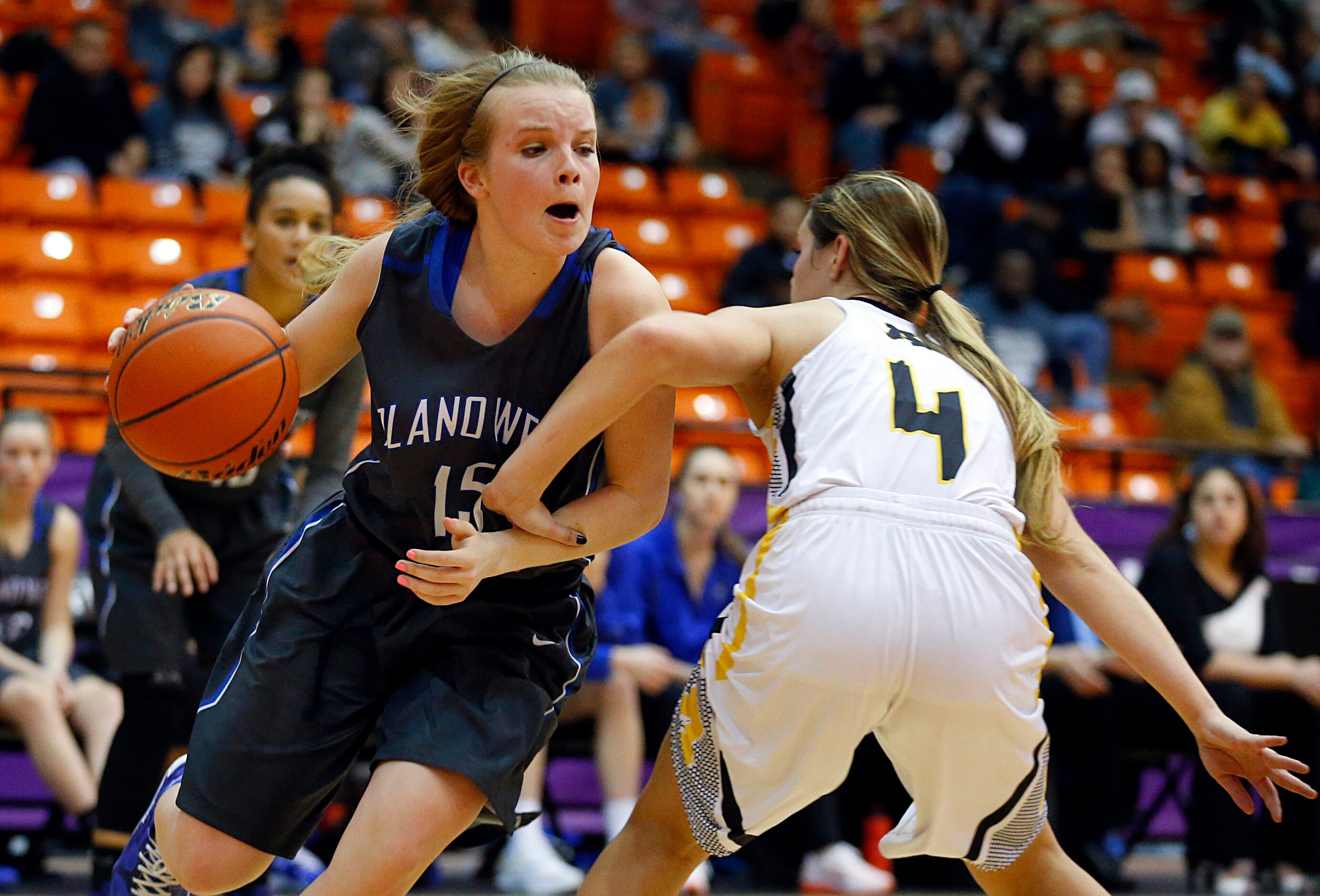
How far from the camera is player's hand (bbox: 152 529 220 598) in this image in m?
3.62

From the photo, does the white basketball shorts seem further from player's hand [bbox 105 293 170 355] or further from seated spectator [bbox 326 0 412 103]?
seated spectator [bbox 326 0 412 103]

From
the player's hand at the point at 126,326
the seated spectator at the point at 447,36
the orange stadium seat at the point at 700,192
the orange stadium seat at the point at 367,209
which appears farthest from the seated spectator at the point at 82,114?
the player's hand at the point at 126,326

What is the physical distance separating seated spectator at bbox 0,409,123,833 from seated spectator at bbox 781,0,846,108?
776cm

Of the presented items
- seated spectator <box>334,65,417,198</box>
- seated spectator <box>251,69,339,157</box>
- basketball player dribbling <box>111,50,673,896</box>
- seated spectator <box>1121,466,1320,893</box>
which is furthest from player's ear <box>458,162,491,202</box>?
seated spectator <box>334,65,417,198</box>

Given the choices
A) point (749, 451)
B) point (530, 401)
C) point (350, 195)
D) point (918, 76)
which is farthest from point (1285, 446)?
point (530, 401)

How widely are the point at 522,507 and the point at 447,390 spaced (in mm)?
280

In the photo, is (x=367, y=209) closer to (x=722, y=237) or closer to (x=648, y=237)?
(x=648, y=237)

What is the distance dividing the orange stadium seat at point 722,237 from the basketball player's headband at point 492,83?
23.0 ft

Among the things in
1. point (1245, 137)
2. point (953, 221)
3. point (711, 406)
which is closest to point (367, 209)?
point (711, 406)

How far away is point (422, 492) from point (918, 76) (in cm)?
950

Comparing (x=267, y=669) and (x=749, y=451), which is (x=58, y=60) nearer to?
(x=749, y=451)

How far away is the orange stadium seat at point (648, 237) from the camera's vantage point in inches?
376

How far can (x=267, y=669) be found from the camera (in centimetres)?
262

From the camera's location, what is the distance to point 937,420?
256 centimetres
